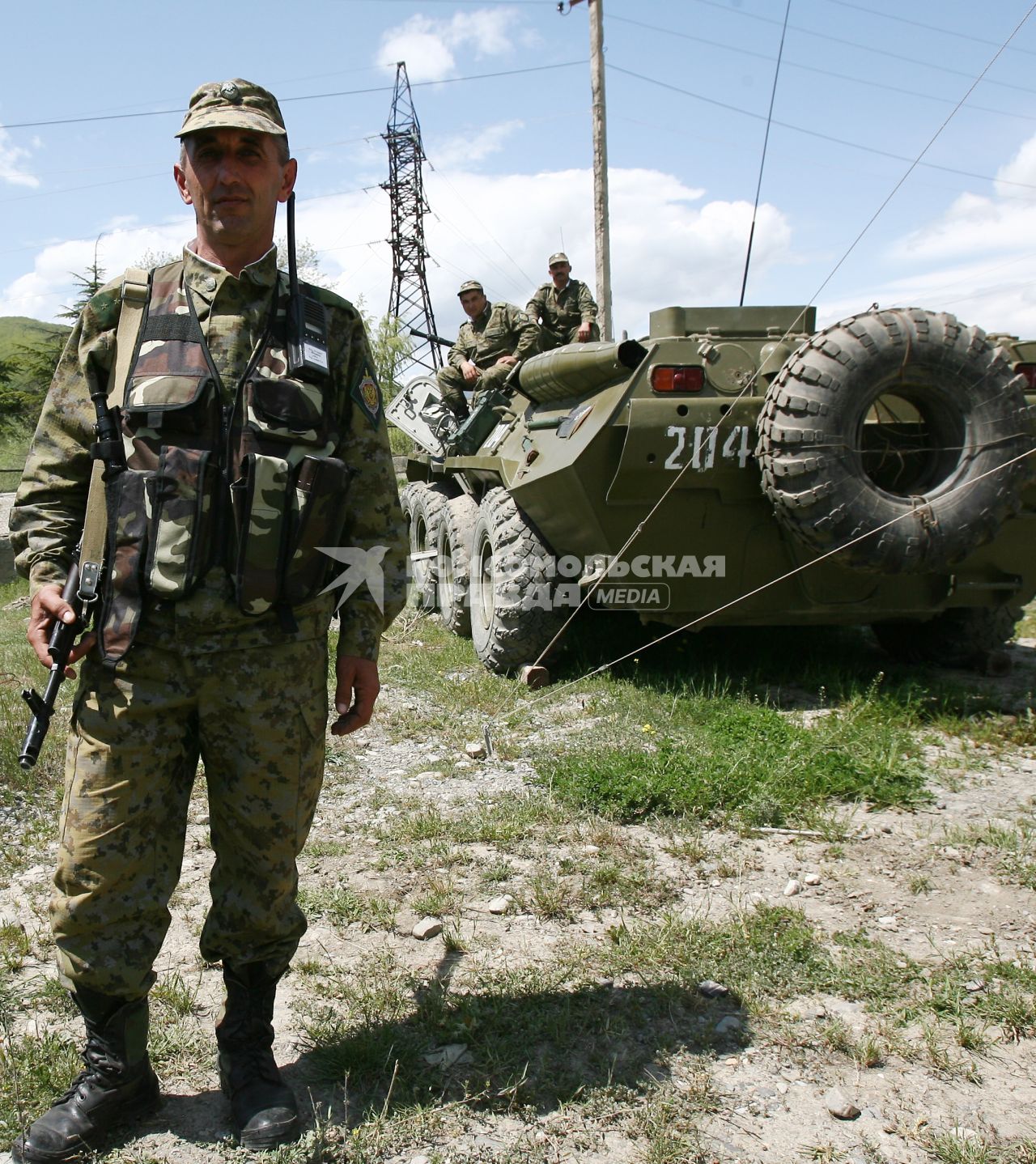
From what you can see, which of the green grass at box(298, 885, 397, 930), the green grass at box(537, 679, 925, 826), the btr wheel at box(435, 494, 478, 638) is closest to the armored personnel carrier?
the green grass at box(537, 679, 925, 826)

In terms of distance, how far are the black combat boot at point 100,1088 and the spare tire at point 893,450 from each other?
359cm

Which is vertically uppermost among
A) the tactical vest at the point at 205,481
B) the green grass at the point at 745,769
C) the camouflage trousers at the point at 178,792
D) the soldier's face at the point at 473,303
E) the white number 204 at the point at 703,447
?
the soldier's face at the point at 473,303

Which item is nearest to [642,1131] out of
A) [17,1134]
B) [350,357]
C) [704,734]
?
[17,1134]

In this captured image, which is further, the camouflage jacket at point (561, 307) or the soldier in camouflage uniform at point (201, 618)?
the camouflage jacket at point (561, 307)

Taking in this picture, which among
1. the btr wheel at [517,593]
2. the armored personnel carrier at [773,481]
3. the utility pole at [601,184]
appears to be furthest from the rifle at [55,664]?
the utility pole at [601,184]

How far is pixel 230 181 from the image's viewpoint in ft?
7.63

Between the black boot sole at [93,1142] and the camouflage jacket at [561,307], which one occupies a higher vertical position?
the camouflage jacket at [561,307]

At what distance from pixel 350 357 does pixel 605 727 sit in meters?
2.99

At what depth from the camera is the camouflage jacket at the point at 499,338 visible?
9195mm

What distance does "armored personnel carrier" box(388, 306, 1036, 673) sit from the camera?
197 inches

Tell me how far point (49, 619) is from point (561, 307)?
777 centimetres

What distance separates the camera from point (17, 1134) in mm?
2299

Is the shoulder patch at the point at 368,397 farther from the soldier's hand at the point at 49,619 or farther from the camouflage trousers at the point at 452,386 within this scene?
the camouflage trousers at the point at 452,386

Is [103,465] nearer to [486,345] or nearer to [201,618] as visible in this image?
[201,618]
